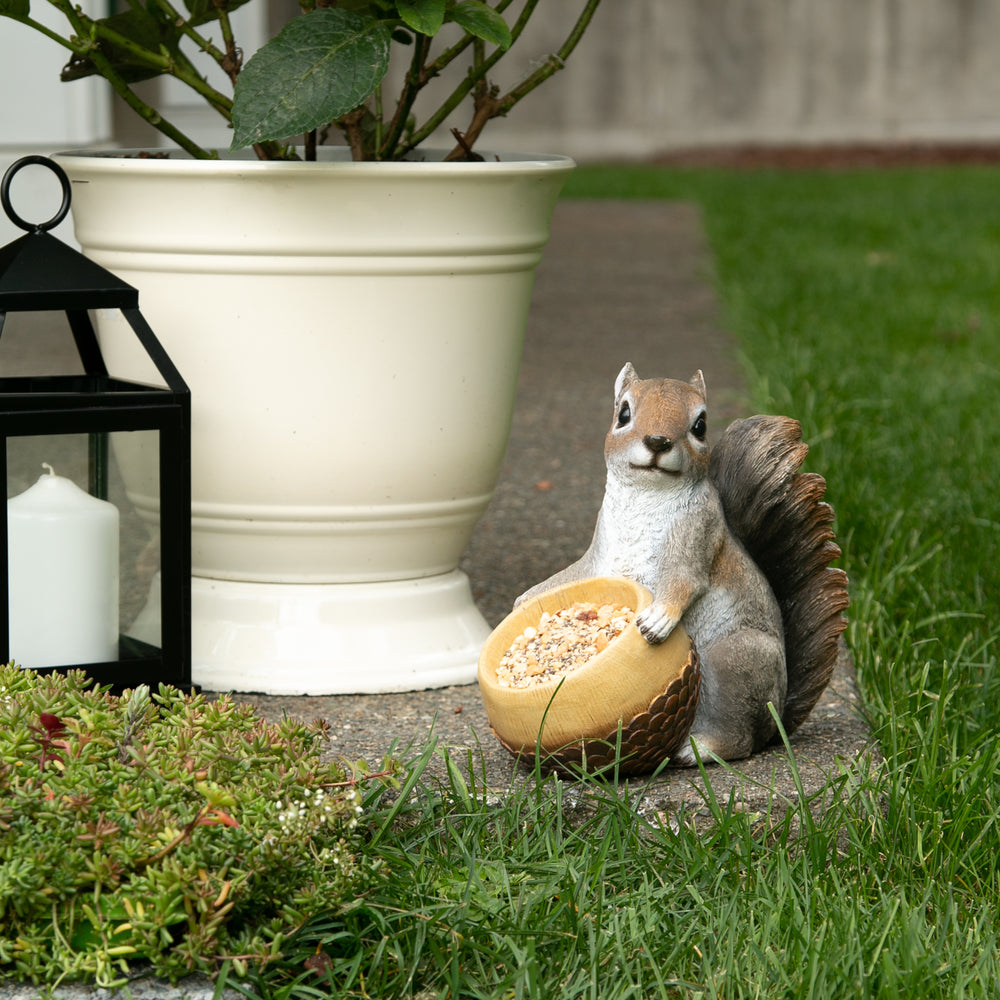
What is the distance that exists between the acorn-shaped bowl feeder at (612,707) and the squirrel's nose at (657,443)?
16cm

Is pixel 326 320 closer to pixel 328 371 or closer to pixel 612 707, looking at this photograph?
pixel 328 371

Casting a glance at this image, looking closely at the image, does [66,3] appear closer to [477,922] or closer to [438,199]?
[438,199]

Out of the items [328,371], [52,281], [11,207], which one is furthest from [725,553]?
[11,207]

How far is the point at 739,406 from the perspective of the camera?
12.9 ft

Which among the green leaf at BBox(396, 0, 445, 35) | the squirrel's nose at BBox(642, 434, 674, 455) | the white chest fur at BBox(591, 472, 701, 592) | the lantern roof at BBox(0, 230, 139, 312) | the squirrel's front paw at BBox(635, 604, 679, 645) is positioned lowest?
the squirrel's front paw at BBox(635, 604, 679, 645)

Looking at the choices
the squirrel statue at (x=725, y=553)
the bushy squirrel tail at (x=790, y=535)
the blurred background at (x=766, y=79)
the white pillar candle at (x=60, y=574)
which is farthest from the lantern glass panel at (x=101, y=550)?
the blurred background at (x=766, y=79)

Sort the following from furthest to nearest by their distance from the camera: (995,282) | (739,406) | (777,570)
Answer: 1. (995,282)
2. (739,406)
3. (777,570)

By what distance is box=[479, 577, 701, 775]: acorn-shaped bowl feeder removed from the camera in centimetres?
159

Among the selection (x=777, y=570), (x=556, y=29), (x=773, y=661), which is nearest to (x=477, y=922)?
(x=773, y=661)

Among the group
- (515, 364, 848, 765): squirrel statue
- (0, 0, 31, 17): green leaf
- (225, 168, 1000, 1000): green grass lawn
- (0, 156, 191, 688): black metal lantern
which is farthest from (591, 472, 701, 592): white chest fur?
(0, 0, 31, 17): green leaf

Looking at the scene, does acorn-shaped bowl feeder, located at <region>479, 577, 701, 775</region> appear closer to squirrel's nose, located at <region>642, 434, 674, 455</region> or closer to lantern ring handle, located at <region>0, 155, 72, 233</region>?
squirrel's nose, located at <region>642, 434, 674, 455</region>

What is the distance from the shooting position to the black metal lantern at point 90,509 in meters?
1.71

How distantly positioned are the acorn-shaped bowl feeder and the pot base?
1.28 ft

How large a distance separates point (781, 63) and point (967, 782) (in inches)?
624
